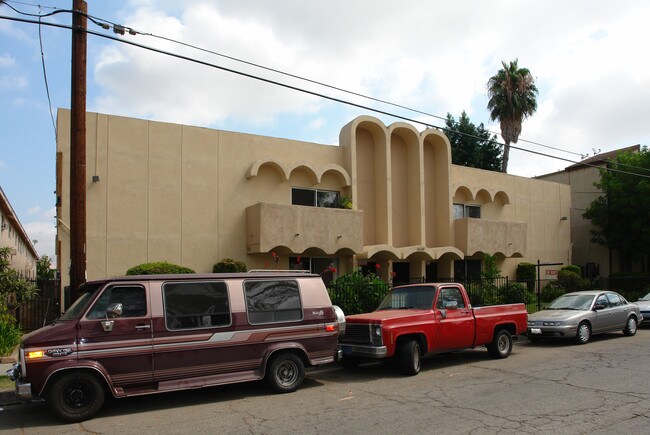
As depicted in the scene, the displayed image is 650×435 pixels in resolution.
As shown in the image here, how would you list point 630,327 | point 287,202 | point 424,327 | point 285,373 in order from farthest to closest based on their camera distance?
point 287,202, point 630,327, point 424,327, point 285,373

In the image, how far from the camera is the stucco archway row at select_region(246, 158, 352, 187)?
19.1 m

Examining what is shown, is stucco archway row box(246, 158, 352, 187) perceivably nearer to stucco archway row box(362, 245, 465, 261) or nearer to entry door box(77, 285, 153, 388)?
stucco archway row box(362, 245, 465, 261)

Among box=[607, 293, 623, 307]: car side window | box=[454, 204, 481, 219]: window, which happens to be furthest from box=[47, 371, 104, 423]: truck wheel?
box=[454, 204, 481, 219]: window

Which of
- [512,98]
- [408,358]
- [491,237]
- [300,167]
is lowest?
[408,358]

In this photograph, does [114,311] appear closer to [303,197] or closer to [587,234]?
[303,197]

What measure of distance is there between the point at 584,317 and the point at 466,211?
11.9m

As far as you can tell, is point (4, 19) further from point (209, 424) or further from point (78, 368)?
point (209, 424)

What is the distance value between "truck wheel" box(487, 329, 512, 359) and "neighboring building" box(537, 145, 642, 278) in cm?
2149

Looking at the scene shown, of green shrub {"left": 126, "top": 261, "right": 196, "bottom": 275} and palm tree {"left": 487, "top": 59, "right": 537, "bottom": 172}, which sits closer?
green shrub {"left": 126, "top": 261, "right": 196, "bottom": 275}

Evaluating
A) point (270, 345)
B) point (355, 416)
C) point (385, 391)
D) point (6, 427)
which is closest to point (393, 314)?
point (385, 391)

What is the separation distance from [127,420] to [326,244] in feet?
40.2

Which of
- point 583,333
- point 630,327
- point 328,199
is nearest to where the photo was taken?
point 583,333

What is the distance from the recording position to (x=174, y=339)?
8.28m

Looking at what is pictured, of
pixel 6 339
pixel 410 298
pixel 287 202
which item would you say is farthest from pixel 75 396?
pixel 287 202
